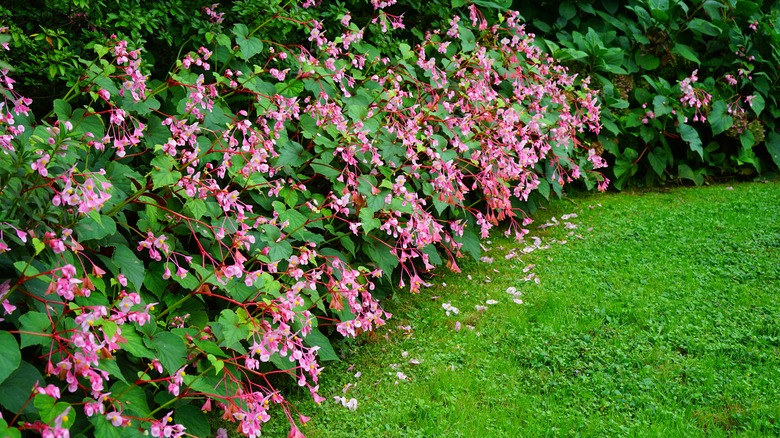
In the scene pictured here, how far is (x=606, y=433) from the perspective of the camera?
2.85 meters

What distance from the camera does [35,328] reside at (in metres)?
2.20

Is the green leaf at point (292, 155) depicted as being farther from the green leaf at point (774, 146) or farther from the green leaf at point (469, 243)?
the green leaf at point (774, 146)

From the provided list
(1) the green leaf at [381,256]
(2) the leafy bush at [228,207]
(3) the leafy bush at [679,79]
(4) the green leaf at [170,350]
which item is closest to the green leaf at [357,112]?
(2) the leafy bush at [228,207]

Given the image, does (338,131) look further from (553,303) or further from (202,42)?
(553,303)

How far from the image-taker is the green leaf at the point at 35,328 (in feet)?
7.13

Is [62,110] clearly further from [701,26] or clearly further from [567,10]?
[701,26]

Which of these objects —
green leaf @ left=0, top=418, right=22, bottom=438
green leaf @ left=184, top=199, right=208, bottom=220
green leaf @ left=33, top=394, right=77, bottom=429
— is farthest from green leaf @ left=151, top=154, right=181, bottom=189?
green leaf @ left=0, top=418, right=22, bottom=438

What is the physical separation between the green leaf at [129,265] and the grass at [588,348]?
0.89m

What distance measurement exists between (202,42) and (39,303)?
1988 millimetres

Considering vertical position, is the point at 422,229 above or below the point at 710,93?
below

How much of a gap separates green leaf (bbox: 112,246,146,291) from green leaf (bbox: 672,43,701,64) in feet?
17.1

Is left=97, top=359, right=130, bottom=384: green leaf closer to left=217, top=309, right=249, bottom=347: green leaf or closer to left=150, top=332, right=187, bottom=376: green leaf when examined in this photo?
left=150, top=332, right=187, bottom=376: green leaf

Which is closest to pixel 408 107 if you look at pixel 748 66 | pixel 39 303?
pixel 39 303

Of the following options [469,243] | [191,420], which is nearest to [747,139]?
[469,243]
